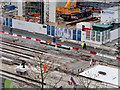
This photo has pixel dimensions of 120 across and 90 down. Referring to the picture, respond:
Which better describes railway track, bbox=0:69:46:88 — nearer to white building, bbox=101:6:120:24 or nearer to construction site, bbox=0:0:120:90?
construction site, bbox=0:0:120:90

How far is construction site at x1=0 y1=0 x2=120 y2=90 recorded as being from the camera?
31200mm

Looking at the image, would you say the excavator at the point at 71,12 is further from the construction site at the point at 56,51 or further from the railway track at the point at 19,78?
the railway track at the point at 19,78

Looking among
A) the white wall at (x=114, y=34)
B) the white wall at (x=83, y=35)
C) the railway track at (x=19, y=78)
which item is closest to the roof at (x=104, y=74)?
the railway track at (x=19, y=78)

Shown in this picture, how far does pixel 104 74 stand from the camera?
3297cm

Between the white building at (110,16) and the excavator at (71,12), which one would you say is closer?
the white building at (110,16)

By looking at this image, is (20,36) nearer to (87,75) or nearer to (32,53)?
(32,53)

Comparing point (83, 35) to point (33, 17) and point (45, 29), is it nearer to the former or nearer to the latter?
point (45, 29)

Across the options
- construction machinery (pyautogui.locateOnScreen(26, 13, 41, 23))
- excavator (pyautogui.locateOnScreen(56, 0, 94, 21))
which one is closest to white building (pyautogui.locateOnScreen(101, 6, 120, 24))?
excavator (pyautogui.locateOnScreen(56, 0, 94, 21))

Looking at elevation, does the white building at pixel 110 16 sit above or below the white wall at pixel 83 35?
above

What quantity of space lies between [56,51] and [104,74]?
1109cm

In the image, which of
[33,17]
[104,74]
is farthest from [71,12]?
[104,74]

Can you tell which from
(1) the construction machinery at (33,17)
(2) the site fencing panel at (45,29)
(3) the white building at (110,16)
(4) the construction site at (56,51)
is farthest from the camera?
(1) the construction machinery at (33,17)

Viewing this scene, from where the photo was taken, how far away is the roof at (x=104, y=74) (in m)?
31.4

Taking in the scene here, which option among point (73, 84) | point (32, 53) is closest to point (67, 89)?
point (73, 84)
